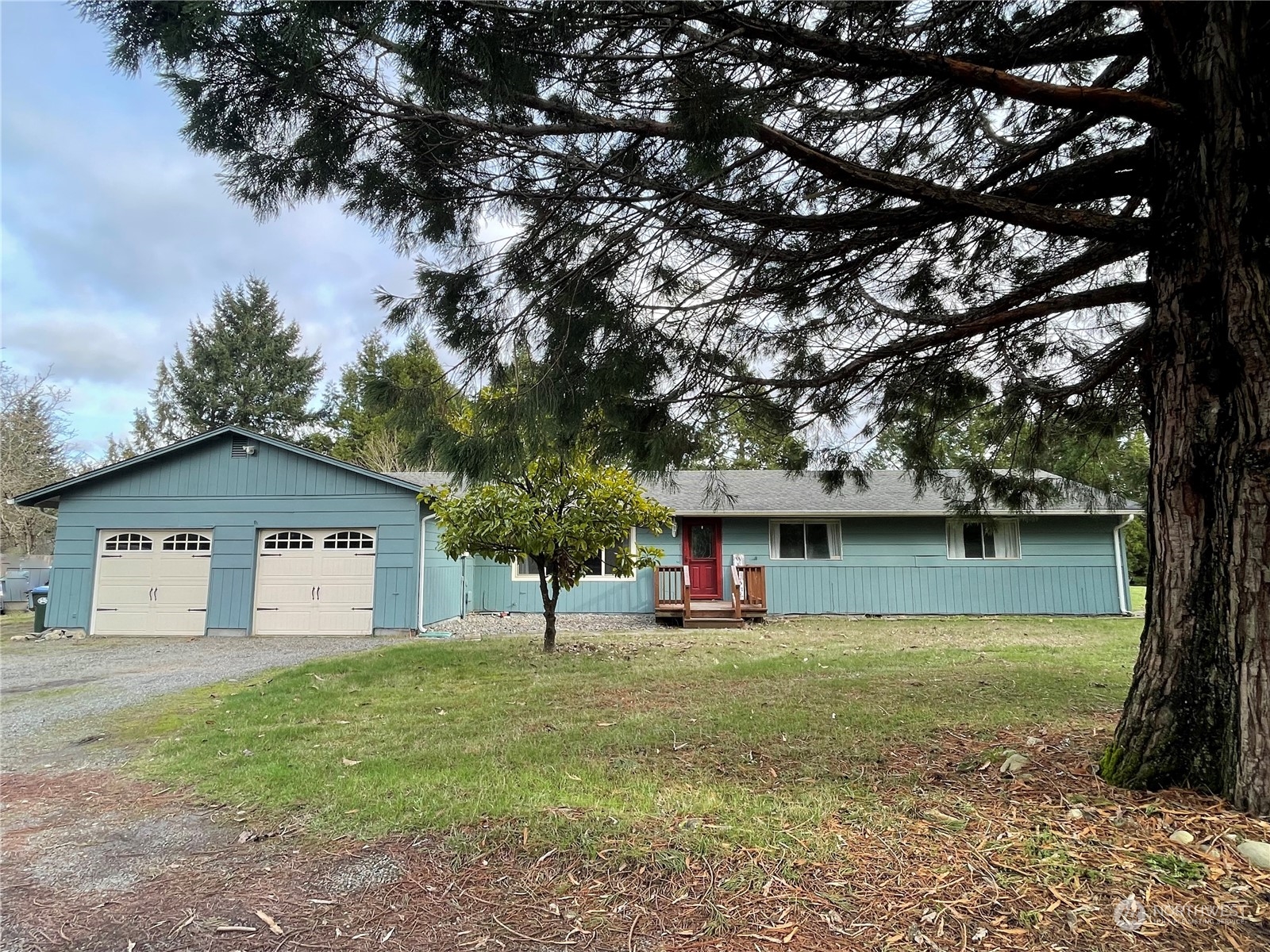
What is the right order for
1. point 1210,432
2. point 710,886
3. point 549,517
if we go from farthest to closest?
1. point 549,517
2. point 1210,432
3. point 710,886

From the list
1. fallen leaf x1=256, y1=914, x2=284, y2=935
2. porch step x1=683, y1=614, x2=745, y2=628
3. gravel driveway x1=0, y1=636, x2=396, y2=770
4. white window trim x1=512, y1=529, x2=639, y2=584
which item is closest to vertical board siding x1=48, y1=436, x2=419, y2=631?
gravel driveway x1=0, y1=636, x2=396, y2=770

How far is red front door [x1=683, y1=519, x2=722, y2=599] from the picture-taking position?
13.6 m

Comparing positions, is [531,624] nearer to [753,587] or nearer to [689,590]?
[689,590]

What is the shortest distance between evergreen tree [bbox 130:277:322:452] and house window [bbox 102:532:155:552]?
777 inches

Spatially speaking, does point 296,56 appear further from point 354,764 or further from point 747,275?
point 354,764

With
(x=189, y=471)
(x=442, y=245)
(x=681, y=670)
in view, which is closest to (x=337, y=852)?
(x=442, y=245)

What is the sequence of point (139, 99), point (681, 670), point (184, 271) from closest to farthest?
point (139, 99) → point (681, 670) → point (184, 271)

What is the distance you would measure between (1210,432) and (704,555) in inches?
440

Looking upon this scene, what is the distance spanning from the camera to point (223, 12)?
93.7 inches

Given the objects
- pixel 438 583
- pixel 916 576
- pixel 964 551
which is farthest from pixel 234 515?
pixel 964 551

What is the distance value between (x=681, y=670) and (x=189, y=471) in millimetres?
10266

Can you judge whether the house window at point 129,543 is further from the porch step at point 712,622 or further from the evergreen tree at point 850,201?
the evergreen tree at point 850,201

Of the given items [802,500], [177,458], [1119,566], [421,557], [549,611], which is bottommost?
[549,611]

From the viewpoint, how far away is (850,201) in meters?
4.12
